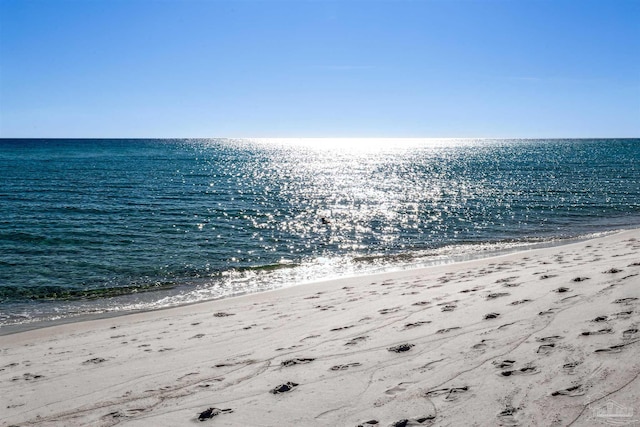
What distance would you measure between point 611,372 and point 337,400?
137 inches

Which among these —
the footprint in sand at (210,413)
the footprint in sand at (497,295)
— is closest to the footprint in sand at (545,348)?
the footprint in sand at (497,295)

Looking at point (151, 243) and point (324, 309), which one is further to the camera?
point (151, 243)

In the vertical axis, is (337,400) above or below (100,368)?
above

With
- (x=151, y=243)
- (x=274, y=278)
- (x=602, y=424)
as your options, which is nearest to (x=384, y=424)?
(x=602, y=424)

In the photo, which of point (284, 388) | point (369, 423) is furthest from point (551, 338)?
point (284, 388)

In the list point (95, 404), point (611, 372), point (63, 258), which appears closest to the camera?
point (611, 372)

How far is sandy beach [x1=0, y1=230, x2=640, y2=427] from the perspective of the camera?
5.53 meters

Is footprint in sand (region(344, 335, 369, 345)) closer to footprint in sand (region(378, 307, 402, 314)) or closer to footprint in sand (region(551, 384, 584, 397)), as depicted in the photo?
footprint in sand (region(378, 307, 402, 314))

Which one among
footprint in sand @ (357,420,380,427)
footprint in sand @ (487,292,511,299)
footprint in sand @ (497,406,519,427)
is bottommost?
footprint in sand @ (357,420,380,427)

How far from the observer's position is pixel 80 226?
28.1 m

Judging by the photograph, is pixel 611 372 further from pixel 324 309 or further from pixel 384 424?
pixel 324 309

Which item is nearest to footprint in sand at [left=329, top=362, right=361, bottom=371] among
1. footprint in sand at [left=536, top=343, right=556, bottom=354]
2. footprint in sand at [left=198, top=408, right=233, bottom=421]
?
footprint in sand at [left=198, top=408, right=233, bottom=421]

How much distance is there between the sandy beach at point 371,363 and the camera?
5527mm

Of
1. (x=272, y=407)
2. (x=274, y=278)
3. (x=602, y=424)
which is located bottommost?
(x=274, y=278)
